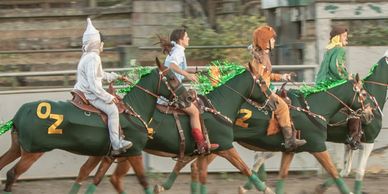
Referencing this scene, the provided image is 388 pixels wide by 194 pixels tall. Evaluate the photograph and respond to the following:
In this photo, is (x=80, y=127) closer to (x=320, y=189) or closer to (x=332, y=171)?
(x=332, y=171)

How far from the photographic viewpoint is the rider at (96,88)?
10984 millimetres

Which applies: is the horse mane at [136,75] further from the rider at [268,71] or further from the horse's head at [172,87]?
the rider at [268,71]

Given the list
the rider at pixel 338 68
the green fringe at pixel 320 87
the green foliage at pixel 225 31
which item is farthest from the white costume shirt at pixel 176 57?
the green foliage at pixel 225 31

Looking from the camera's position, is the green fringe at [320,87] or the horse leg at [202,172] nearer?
the horse leg at [202,172]

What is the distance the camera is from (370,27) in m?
14.9

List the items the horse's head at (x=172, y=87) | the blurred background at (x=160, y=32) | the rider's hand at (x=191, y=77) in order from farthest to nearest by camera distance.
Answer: the blurred background at (x=160, y=32)
the rider's hand at (x=191, y=77)
the horse's head at (x=172, y=87)

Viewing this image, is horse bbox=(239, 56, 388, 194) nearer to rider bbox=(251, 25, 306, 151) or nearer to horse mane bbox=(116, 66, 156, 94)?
rider bbox=(251, 25, 306, 151)

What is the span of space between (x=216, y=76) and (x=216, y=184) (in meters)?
2.17

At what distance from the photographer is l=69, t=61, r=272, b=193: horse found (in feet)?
38.0

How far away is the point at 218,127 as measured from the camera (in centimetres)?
1173

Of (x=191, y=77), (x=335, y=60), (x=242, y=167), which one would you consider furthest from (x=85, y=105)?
(x=335, y=60)

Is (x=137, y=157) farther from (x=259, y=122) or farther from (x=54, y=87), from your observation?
(x=54, y=87)

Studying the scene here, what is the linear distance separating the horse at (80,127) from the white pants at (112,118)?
121 mm

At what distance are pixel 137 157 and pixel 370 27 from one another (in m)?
5.22
